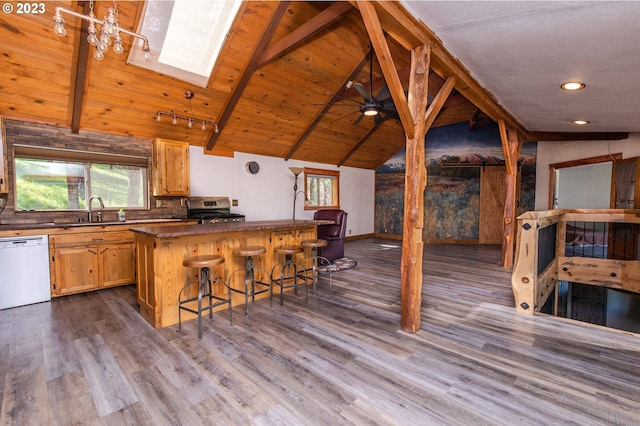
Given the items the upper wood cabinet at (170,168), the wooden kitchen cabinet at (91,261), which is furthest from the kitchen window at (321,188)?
the wooden kitchen cabinet at (91,261)

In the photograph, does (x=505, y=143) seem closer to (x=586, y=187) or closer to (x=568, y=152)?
(x=568, y=152)

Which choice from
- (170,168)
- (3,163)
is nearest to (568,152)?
(170,168)

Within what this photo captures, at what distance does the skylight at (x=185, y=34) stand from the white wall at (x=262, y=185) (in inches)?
62.6

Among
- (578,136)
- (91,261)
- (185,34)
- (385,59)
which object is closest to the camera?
(385,59)

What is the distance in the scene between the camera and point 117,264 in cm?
418

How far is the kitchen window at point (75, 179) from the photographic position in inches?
159

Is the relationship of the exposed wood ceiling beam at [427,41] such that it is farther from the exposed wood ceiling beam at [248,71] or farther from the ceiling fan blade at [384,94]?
the exposed wood ceiling beam at [248,71]

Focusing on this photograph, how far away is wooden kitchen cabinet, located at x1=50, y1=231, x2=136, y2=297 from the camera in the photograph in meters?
3.72

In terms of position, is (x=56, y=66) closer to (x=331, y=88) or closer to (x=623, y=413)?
(x=331, y=88)

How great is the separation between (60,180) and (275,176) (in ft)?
12.6

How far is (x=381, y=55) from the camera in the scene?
234cm

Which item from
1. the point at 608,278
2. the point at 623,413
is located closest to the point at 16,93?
the point at 623,413

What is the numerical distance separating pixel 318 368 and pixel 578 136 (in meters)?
6.63

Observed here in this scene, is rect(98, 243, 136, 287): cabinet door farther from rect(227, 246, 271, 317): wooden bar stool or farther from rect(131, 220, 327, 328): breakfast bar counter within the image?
rect(227, 246, 271, 317): wooden bar stool
